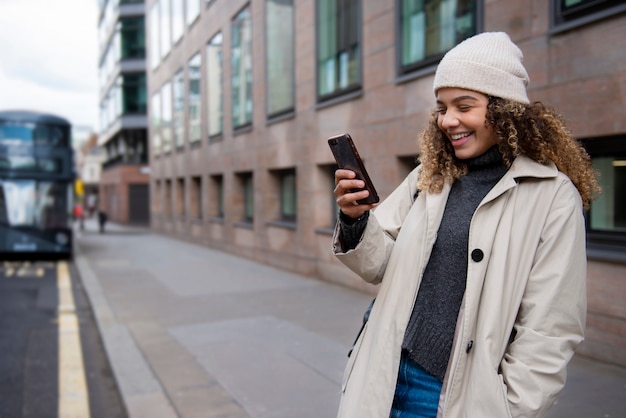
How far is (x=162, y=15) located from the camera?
28391mm

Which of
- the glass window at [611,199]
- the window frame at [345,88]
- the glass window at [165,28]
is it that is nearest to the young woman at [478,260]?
the glass window at [611,199]

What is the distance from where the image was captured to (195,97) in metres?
22.5

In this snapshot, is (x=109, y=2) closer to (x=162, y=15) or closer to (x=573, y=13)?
(x=162, y=15)

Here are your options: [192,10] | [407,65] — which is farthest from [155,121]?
[407,65]

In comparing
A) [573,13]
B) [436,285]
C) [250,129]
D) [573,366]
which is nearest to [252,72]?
[250,129]

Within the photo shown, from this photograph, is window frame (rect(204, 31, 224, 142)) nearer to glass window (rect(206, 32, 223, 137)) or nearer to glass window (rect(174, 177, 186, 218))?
glass window (rect(206, 32, 223, 137))

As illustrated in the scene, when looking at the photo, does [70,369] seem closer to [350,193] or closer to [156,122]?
[350,193]

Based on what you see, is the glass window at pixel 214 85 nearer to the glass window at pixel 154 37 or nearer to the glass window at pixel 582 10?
the glass window at pixel 154 37

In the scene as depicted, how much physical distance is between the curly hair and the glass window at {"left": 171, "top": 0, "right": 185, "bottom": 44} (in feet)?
77.4

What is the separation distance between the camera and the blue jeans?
181 cm

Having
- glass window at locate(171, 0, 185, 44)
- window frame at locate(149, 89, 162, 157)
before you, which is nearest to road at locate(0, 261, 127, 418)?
Result: glass window at locate(171, 0, 185, 44)

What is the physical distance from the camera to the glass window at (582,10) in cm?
545

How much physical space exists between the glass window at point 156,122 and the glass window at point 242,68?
44.5ft

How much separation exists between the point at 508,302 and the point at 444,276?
0.21 m
